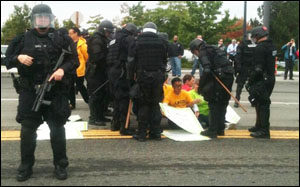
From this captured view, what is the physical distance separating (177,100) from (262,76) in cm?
150

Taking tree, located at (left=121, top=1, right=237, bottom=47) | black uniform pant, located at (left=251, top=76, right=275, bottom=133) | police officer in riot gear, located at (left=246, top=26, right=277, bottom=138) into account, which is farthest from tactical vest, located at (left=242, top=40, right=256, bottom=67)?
tree, located at (left=121, top=1, right=237, bottom=47)

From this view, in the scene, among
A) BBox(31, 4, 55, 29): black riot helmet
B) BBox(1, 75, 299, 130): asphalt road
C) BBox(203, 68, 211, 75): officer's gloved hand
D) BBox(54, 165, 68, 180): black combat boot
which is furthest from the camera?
BBox(1, 75, 299, 130): asphalt road

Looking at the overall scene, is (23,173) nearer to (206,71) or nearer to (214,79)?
(206,71)

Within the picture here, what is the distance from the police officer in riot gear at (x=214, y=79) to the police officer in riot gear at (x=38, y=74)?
2.56 meters

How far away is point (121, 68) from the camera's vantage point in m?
7.04

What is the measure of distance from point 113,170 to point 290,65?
1649 cm

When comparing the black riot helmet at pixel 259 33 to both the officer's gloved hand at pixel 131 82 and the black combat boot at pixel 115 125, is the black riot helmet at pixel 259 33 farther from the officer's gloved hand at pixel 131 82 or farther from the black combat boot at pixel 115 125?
the black combat boot at pixel 115 125

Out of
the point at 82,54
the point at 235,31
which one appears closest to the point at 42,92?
the point at 82,54

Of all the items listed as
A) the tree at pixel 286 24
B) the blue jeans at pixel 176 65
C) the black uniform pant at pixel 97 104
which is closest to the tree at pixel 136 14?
the tree at pixel 286 24

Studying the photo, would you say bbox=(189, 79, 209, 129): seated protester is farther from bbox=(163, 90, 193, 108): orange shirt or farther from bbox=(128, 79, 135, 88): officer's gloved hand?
bbox=(128, 79, 135, 88): officer's gloved hand

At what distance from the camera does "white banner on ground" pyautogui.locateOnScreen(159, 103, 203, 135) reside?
7.22 meters

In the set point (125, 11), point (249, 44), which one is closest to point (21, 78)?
point (249, 44)

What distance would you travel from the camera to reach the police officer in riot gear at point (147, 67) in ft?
21.3

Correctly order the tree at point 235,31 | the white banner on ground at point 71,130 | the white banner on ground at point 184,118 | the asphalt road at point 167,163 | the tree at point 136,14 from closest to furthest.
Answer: the asphalt road at point 167,163
the white banner on ground at point 71,130
the white banner on ground at point 184,118
the tree at point 235,31
the tree at point 136,14
